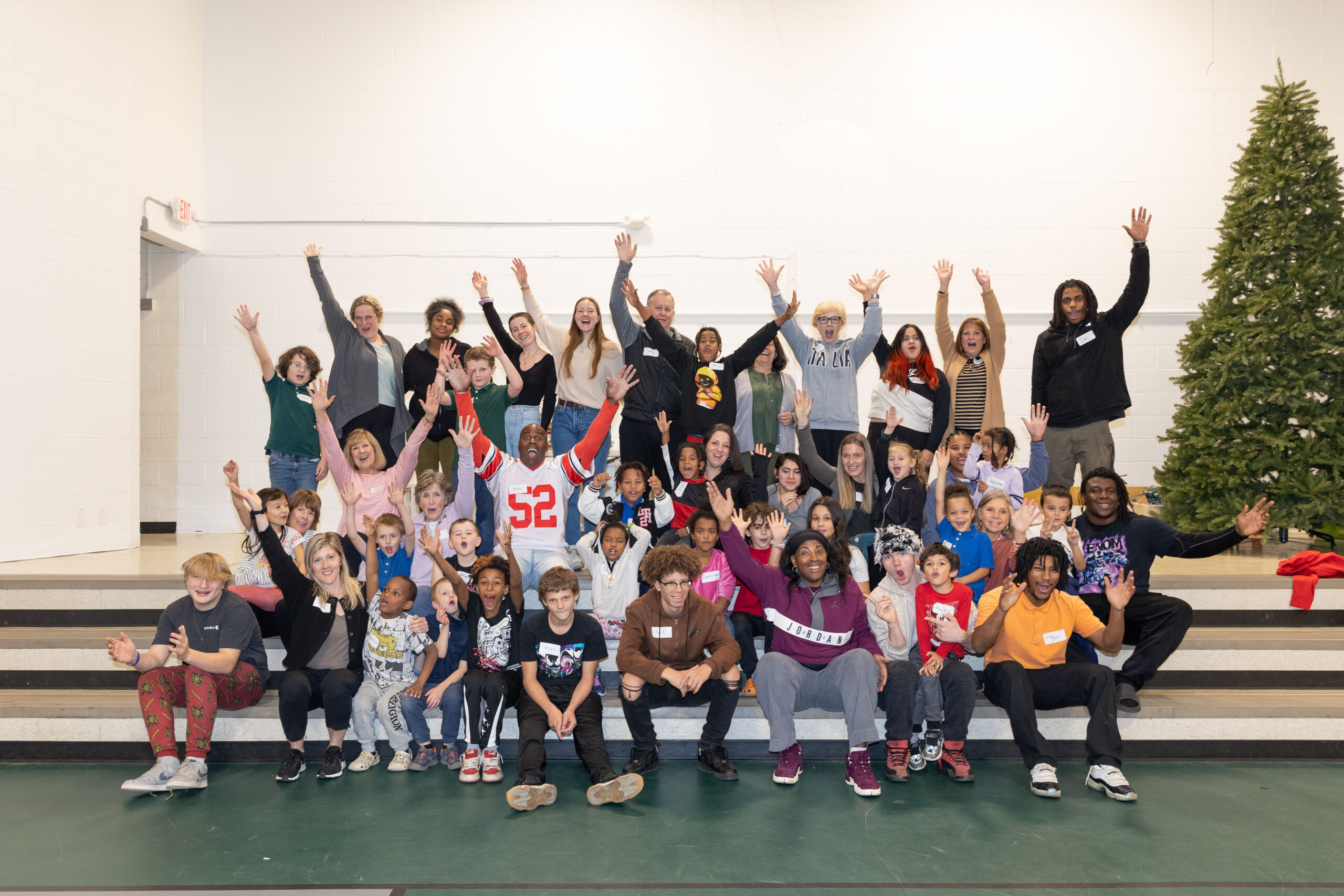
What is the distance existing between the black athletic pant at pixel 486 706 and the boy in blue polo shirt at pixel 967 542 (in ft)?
7.84

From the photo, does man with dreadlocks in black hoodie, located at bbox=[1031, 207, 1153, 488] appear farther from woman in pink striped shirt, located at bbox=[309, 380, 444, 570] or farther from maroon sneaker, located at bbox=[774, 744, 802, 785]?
woman in pink striped shirt, located at bbox=[309, 380, 444, 570]

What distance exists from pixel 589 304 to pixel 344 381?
1.70 metres

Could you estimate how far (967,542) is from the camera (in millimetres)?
4727

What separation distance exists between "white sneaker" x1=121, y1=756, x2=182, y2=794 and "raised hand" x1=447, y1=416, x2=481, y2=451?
6.77 feet

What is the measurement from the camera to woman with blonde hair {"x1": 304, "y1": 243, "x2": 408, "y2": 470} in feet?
18.7

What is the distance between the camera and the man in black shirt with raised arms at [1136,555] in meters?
4.40

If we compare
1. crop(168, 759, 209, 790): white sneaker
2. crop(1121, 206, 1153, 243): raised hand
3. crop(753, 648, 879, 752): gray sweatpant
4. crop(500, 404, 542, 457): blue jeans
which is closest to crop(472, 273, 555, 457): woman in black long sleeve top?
crop(500, 404, 542, 457): blue jeans

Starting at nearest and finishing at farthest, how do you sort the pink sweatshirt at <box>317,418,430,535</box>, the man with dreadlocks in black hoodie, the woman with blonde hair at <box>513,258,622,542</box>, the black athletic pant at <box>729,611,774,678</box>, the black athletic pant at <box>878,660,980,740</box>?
1. the black athletic pant at <box>878,660,980,740</box>
2. the black athletic pant at <box>729,611,774,678</box>
3. the pink sweatshirt at <box>317,418,430,535</box>
4. the man with dreadlocks in black hoodie
5. the woman with blonde hair at <box>513,258,622,542</box>

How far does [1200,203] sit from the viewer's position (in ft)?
27.4

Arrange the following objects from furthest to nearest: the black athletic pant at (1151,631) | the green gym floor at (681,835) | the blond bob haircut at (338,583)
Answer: the black athletic pant at (1151,631) < the blond bob haircut at (338,583) < the green gym floor at (681,835)

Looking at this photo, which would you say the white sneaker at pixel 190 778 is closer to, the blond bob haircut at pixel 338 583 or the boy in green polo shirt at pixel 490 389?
the blond bob haircut at pixel 338 583

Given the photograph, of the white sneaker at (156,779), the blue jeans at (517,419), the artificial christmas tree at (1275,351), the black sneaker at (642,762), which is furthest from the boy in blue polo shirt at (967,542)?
the white sneaker at (156,779)

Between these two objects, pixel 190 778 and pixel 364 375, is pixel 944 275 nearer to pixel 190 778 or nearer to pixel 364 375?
pixel 364 375

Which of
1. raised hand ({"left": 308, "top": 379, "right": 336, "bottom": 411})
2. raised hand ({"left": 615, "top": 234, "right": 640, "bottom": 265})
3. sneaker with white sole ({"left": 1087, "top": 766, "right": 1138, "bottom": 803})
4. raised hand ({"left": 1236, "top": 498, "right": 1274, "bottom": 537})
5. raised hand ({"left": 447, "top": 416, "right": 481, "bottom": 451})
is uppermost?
raised hand ({"left": 615, "top": 234, "right": 640, "bottom": 265})
